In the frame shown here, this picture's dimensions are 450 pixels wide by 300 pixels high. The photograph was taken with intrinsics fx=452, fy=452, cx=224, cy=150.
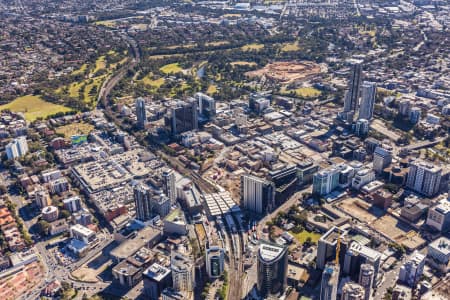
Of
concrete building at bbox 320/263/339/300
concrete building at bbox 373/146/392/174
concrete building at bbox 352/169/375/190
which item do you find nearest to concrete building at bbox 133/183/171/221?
concrete building at bbox 320/263/339/300

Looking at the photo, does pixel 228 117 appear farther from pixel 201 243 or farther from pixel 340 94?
pixel 201 243

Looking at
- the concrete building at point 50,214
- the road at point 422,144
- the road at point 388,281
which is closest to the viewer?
the road at point 388,281

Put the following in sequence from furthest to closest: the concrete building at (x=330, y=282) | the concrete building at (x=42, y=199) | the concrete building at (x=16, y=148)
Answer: the concrete building at (x=16, y=148) < the concrete building at (x=42, y=199) < the concrete building at (x=330, y=282)

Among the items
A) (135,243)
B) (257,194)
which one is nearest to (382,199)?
(257,194)

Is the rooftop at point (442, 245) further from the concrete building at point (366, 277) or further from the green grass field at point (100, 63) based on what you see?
the green grass field at point (100, 63)

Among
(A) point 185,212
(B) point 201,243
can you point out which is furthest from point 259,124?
(B) point 201,243

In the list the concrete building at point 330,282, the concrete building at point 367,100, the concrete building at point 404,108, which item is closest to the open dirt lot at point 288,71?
the concrete building at point 367,100
